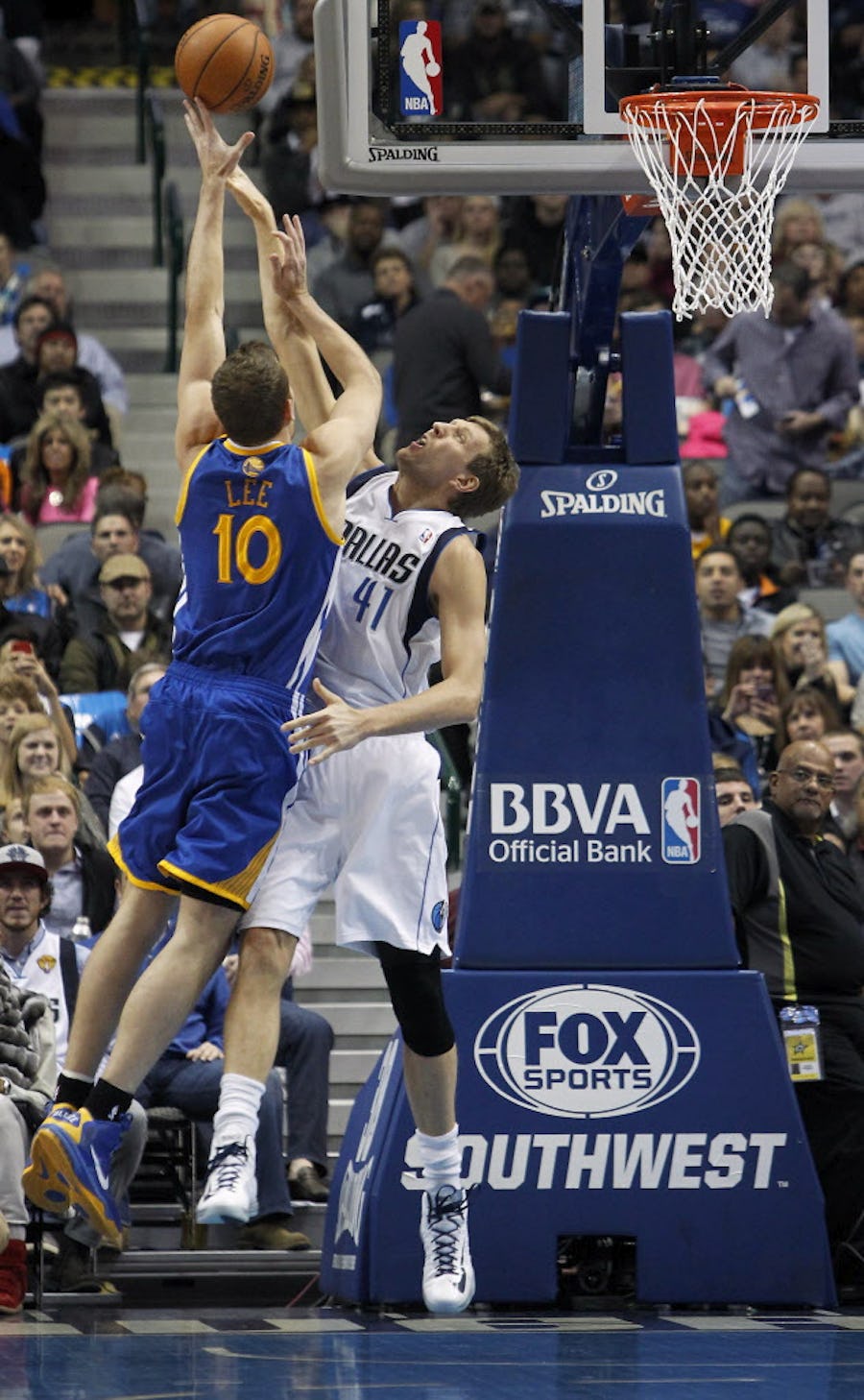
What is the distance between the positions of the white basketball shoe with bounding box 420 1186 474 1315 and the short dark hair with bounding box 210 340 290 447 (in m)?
2.47

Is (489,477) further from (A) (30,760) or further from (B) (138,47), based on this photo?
(B) (138,47)

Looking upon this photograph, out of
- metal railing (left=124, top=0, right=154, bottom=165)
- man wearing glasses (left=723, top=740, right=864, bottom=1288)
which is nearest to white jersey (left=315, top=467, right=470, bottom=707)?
man wearing glasses (left=723, top=740, right=864, bottom=1288)

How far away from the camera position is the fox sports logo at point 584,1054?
8.57 meters

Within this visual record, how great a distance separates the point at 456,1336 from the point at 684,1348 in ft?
2.39

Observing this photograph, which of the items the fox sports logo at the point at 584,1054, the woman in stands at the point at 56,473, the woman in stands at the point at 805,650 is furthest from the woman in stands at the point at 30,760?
the woman in stands at the point at 805,650

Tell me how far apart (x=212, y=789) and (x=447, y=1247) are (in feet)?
6.07

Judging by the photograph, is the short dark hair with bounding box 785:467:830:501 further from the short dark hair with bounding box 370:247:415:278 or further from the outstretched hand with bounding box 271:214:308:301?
the outstretched hand with bounding box 271:214:308:301

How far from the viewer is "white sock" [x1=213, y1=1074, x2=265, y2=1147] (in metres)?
6.58

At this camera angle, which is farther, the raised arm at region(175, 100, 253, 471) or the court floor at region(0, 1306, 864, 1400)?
the raised arm at region(175, 100, 253, 471)

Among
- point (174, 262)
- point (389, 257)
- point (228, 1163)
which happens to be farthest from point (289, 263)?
point (174, 262)

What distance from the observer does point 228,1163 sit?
21.3 ft

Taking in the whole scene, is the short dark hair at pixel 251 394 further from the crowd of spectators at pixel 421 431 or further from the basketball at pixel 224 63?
the crowd of spectators at pixel 421 431

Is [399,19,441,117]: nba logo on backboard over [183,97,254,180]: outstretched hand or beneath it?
over

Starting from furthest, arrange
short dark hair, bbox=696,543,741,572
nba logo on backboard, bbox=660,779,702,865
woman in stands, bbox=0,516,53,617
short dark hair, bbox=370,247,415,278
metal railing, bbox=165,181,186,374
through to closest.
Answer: metal railing, bbox=165,181,186,374 → short dark hair, bbox=370,247,415,278 → short dark hair, bbox=696,543,741,572 → woman in stands, bbox=0,516,53,617 → nba logo on backboard, bbox=660,779,702,865
